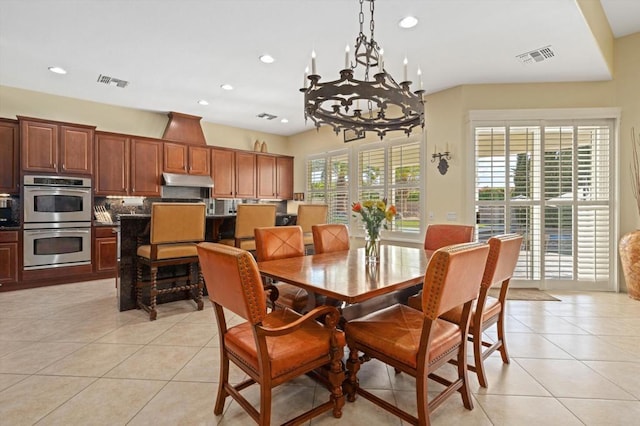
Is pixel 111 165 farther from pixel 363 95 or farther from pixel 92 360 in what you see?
pixel 363 95

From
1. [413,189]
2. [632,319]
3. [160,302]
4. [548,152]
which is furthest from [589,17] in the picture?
[160,302]

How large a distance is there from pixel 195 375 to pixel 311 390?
2.75ft

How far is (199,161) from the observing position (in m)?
5.99

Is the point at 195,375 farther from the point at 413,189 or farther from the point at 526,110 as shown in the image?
the point at 526,110

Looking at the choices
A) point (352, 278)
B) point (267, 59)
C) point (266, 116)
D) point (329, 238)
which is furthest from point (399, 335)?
point (266, 116)

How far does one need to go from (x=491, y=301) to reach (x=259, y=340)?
179 centimetres

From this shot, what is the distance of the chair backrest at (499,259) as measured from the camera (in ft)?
6.47

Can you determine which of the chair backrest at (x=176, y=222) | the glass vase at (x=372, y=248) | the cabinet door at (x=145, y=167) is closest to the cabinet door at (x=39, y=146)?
the cabinet door at (x=145, y=167)

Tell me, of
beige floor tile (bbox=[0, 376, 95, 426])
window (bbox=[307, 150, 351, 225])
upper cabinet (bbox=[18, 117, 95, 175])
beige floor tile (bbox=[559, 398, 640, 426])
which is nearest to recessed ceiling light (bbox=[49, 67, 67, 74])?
upper cabinet (bbox=[18, 117, 95, 175])

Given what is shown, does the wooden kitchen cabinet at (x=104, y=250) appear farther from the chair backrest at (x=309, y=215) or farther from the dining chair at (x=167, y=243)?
the chair backrest at (x=309, y=215)

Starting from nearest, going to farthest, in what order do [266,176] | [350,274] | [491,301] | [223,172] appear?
[350,274] → [491,301] → [223,172] → [266,176]

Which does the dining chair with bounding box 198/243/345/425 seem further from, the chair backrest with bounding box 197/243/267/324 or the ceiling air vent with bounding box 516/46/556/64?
the ceiling air vent with bounding box 516/46/556/64

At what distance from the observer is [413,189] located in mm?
5066

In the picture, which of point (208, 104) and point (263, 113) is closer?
point (208, 104)
